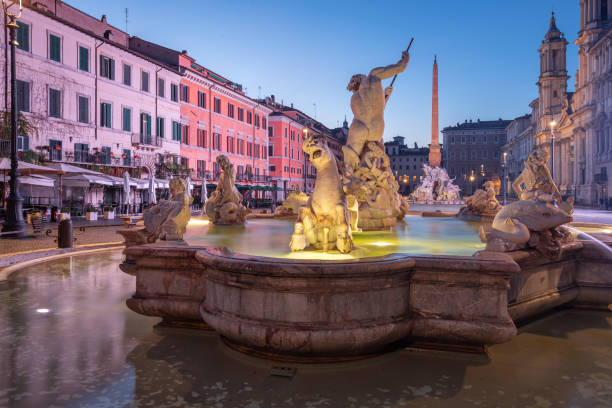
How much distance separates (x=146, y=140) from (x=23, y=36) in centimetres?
984

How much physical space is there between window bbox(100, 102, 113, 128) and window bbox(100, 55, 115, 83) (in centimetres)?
177

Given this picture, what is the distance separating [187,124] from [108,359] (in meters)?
33.5

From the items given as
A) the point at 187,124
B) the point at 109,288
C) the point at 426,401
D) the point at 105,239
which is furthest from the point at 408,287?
the point at 187,124

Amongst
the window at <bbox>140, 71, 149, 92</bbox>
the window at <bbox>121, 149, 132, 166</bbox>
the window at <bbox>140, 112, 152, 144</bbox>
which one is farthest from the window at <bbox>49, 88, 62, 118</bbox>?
the window at <bbox>140, 71, 149, 92</bbox>

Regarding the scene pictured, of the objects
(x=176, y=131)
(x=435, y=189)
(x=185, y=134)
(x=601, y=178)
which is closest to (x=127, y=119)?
(x=176, y=131)

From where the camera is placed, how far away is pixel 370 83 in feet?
28.6

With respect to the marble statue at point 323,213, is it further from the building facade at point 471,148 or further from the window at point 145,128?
the building facade at point 471,148

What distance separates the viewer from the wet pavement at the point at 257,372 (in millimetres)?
3230

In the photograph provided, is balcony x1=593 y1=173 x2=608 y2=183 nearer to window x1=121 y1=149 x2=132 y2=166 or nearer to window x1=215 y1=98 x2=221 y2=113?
window x1=215 y1=98 x2=221 y2=113

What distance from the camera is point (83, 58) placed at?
85.3 feet

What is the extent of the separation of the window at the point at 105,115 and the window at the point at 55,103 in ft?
10.0

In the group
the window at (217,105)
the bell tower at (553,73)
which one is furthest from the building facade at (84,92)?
the bell tower at (553,73)

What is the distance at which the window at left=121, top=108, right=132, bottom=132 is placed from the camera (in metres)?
29.2

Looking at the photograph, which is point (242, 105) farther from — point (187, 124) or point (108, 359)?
point (108, 359)
